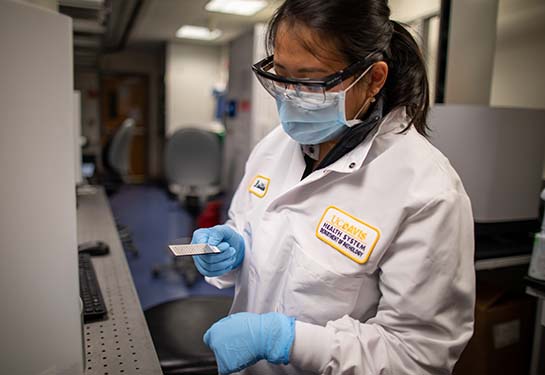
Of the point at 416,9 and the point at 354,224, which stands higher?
the point at 416,9

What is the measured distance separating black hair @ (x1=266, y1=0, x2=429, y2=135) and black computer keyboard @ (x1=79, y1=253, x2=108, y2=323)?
0.80 meters

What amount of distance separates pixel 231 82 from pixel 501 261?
4055 millimetres

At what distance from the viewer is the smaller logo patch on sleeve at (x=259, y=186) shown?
106 centimetres

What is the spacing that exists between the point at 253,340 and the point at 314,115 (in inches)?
18.8

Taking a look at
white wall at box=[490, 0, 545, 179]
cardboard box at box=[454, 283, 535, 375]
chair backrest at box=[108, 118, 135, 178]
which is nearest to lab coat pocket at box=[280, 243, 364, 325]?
cardboard box at box=[454, 283, 535, 375]

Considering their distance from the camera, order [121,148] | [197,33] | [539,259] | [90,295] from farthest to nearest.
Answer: [197,33] → [121,148] → [539,259] → [90,295]

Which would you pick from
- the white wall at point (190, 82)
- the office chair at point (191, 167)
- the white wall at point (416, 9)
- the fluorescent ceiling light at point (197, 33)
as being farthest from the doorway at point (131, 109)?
the white wall at point (416, 9)

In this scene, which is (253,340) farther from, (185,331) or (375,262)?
(185,331)

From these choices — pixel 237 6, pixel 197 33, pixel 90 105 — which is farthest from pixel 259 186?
pixel 90 105

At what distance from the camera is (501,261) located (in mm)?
1542

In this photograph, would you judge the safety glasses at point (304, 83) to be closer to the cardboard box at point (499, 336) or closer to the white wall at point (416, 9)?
the cardboard box at point (499, 336)

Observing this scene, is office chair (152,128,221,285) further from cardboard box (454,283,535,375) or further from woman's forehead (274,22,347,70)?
woman's forehead (274,22,347,70)

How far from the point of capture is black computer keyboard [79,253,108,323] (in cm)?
109

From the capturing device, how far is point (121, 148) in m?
4.11
